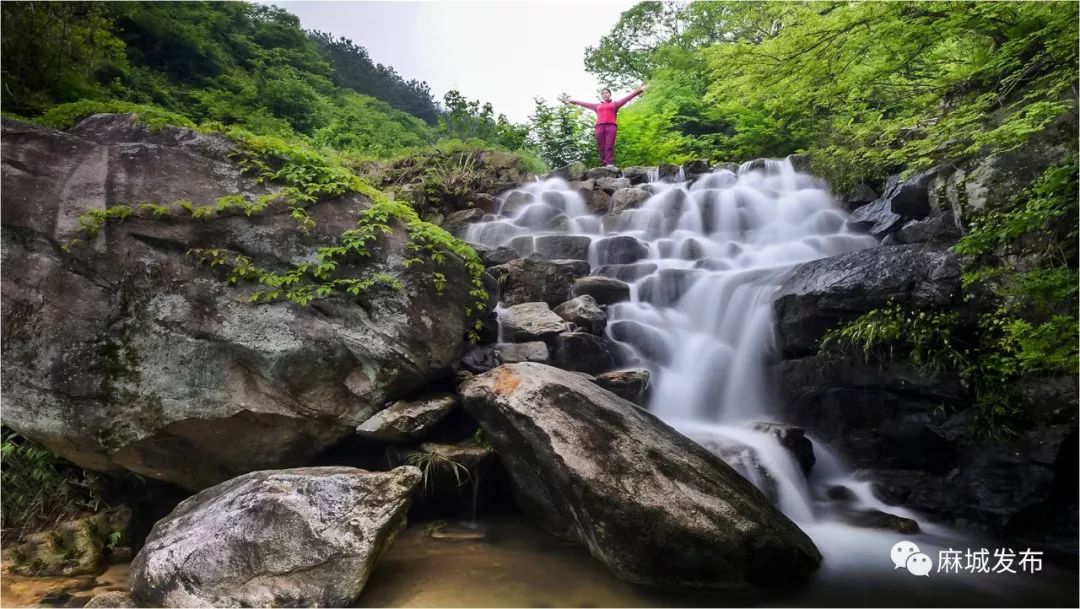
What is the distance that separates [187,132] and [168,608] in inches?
172

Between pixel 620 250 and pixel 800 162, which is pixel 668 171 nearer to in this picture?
pixel 800 162

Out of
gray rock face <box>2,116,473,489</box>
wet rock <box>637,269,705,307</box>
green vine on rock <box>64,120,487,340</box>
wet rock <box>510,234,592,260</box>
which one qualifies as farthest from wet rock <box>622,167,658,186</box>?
gray rock face <box>2,116,473,489</box>

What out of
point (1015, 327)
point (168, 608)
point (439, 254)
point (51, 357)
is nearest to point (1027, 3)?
point (1015, 327)

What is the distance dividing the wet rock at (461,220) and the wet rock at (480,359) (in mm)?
5261

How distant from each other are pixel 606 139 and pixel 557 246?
582 cm

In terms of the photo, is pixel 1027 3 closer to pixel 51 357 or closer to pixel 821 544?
pixel 821 544

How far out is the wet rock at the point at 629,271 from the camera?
857 cm

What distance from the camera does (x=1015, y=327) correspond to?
376cm

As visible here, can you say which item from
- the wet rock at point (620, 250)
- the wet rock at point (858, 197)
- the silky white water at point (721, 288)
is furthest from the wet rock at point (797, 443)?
the wet rock at point (858, 197)

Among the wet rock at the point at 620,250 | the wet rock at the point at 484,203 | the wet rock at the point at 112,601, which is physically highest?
the wet rock at the point at 484,203

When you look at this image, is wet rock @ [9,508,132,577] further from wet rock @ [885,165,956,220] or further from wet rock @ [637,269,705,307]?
wet rock @ [885,165,956,220]

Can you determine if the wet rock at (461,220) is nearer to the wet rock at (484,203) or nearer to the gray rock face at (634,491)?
the wet rock at (484,203)

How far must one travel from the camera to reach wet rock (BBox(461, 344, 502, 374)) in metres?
5.78

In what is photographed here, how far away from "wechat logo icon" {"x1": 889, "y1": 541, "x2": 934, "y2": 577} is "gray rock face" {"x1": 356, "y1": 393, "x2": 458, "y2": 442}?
→ 3879 mm
